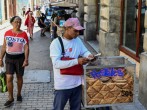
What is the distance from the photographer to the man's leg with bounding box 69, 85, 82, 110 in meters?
4.43

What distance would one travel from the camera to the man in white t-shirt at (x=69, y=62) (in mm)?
4102

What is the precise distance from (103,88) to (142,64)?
2344 millimetres

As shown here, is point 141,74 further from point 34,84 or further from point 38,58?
point 38,58

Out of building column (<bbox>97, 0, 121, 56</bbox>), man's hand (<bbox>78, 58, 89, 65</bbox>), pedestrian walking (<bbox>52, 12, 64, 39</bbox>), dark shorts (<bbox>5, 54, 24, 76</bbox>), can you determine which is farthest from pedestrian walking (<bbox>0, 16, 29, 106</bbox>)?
pedestrian walking (<bbox>52, 12, 64, 39</bbox>)

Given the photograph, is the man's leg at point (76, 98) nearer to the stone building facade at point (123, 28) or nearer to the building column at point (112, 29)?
the stone building facade at point (123, 28)

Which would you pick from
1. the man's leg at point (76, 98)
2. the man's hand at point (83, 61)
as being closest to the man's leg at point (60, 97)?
the man's leg at point (76, 98)

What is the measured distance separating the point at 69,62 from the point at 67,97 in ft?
1.96

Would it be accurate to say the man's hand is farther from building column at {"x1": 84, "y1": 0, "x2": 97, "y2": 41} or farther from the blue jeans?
building column at {"x1": 84, "y1": 0, "x2": 97, "y2": 41}

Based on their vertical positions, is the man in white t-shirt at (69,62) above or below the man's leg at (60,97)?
above

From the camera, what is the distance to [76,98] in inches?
177

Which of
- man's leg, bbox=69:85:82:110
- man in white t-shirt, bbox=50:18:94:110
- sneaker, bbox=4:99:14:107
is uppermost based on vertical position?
man in white t-shirt, bbox=50:18:94:110

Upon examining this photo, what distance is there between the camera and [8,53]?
255 inches

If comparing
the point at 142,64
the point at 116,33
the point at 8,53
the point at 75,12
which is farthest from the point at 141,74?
the point at 75,12

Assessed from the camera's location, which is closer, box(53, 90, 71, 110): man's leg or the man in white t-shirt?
the man in white t-shirt
